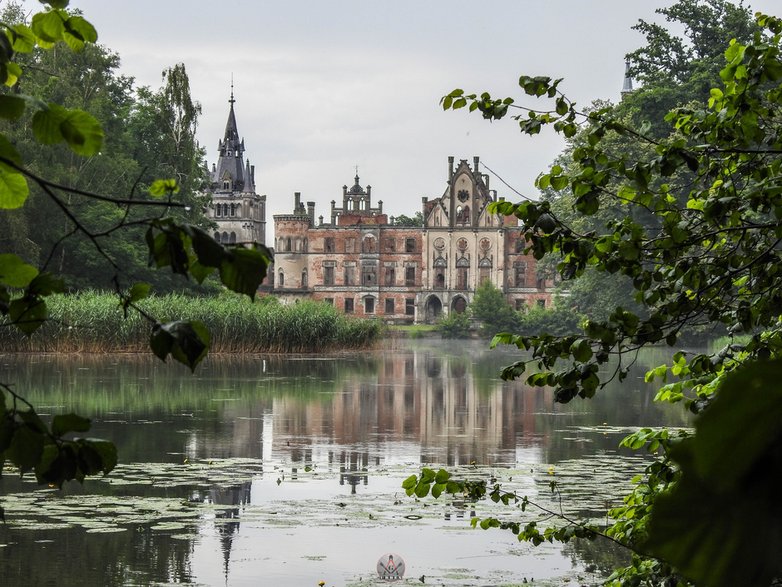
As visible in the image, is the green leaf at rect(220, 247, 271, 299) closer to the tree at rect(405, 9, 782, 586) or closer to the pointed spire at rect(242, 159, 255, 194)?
the tree at rect(405, 9, 782, 586)

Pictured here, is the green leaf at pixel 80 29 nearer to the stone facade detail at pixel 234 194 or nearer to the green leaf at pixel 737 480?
the green leaf at pixel 737 480

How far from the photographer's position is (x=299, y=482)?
38.1 feet

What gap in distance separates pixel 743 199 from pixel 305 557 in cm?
485

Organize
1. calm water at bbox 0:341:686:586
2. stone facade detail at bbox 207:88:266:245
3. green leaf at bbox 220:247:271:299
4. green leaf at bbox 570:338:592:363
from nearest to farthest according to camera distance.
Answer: green leaf at bbox 220:247:271:299
green leaf at bbox 570:338:592:363
calm water at bbox 0:341:686:586
stone facade detail at bbox 207:88:266:245

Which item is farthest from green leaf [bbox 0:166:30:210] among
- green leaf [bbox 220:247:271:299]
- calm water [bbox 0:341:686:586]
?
calm water [bbox 0:341:686:586]

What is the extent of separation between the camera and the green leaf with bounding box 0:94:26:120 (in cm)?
171

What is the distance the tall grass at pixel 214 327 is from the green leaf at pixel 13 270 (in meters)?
26.8

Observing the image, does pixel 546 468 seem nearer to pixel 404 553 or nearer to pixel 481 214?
pixel 404 553

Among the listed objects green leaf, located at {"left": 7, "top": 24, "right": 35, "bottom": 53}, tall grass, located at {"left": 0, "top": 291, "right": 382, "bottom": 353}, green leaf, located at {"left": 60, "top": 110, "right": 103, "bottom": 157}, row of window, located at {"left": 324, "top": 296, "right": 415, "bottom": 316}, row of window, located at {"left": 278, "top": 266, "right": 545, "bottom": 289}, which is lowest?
tall grass, located at {"left": 0, "top": 291, "right": 382, "bottom": 353}

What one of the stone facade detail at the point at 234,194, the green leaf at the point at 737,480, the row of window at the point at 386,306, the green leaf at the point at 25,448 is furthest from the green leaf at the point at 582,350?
the stone facade detail at the point at 234,194

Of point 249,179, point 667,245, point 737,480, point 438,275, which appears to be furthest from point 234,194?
point 737,480

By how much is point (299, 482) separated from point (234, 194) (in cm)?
8480

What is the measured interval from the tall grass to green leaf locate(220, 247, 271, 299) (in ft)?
89.2

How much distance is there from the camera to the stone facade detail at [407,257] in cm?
7950
